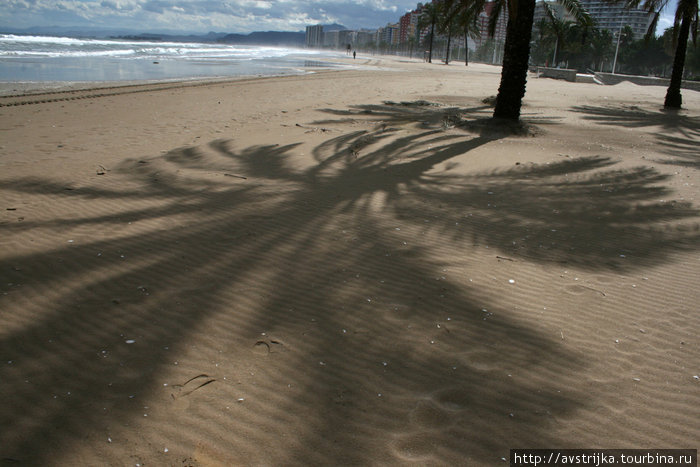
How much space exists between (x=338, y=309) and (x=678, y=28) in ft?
63.5

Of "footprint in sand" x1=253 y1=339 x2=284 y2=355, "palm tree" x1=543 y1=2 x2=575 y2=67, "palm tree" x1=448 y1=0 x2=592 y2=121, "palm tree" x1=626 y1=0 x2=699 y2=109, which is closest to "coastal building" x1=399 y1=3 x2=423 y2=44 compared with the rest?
"palm tree" x1=543 y1=2 x2=575 y2=67

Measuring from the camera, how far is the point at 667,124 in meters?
12.8

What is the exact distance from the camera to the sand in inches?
87.2

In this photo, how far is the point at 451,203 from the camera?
18.4ft

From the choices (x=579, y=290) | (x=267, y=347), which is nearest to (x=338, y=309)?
(x=267, y=347)

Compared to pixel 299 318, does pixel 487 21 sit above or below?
above

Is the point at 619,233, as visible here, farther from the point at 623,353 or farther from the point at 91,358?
the point at 91,358

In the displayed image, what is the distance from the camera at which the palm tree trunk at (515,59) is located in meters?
10.3

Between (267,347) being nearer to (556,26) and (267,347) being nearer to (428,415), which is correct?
(428,415)

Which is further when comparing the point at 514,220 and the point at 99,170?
the point at 99,170

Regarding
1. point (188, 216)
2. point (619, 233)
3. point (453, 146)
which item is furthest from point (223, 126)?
point (619, 233)

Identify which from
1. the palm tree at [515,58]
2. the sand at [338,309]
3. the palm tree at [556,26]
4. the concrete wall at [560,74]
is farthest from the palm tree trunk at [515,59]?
the concrete wall at [560,74]

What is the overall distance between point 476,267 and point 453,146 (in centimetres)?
529

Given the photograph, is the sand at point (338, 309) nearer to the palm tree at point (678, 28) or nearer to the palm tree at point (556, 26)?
the palm tree at point (678, 28)
